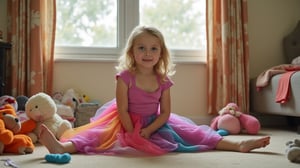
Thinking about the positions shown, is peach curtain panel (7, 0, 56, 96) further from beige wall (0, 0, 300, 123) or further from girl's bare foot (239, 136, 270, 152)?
girl's bare foot (239, 136, 270, 152)

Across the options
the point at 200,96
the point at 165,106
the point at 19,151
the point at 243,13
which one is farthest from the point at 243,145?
the point at 243,13

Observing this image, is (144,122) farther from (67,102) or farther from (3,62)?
(3,62)

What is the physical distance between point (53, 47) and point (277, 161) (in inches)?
73.5

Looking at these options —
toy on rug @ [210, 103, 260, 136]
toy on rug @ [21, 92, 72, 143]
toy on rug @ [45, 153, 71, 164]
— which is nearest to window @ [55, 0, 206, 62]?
toy on rug @ [210, 103, 260, 136]

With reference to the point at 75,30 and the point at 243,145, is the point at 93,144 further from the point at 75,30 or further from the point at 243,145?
the point at 75,30

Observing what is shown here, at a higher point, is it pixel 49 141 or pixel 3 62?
pixel 3 62

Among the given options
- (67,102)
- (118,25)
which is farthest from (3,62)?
(118,25)

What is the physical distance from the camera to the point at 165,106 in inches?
70.7

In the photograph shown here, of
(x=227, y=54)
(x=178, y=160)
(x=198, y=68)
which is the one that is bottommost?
(x=178, y=160)

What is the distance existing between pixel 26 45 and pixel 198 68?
1.36 m

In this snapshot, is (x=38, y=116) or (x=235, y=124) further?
(x=235, y=124)

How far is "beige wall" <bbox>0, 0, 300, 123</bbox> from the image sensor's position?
285 centimetres

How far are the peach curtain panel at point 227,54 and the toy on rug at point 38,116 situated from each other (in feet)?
4.62

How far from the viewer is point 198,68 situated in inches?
120
